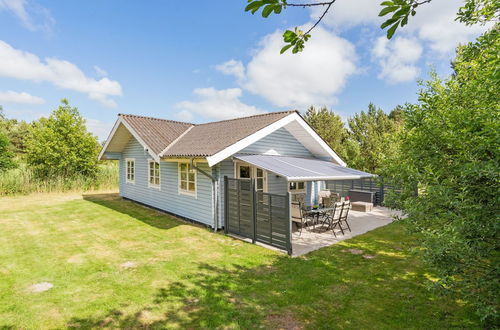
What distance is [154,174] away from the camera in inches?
616

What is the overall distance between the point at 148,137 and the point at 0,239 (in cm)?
724

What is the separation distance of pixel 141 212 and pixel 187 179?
14.5 ft

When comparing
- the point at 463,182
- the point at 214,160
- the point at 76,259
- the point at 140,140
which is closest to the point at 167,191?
the point at 140,140

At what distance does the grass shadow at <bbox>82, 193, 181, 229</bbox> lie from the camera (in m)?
12.5

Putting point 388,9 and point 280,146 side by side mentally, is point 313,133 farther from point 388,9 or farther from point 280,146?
point 388,9

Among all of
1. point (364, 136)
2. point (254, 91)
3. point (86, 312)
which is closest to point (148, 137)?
point (86, 312)

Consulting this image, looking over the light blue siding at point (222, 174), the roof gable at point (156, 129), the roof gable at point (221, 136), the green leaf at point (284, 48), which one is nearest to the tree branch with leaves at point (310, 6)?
the green leaf at point (284, 48)

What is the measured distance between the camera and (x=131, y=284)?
6.32 meters

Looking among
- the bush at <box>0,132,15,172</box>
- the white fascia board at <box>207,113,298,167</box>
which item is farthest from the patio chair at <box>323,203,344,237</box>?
the bush at <box>0,132,15,172</box>

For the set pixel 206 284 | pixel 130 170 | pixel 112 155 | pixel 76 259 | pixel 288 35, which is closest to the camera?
pixel 288 35

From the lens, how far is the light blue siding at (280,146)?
12470 millimetres

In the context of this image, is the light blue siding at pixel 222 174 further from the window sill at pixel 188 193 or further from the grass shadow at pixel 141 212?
the grass shadow at pixel 141 212

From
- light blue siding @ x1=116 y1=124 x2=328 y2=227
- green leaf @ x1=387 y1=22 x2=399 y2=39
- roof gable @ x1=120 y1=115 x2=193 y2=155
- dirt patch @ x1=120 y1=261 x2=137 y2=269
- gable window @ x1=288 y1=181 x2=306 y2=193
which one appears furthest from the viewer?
gable window @ x1=288 y1=181 x2=306 y2=193

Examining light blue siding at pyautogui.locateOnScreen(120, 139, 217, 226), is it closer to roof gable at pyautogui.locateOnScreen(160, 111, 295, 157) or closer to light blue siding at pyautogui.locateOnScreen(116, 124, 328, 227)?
light blue siding at pyautogui.locateOnScreen(116, 124, 328, 227)
